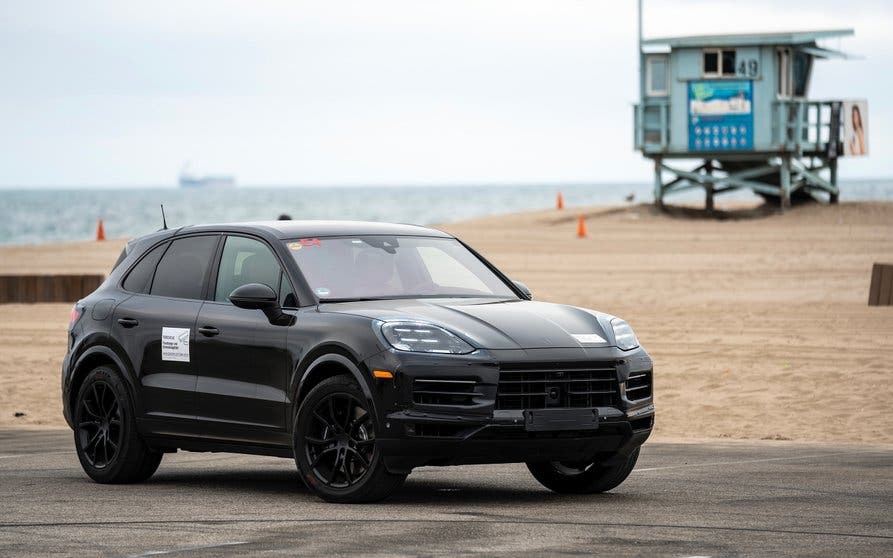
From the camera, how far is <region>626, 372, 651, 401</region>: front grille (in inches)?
386

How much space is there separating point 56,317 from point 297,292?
692 inches

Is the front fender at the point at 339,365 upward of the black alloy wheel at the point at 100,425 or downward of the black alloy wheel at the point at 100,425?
upward

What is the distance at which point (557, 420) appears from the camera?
9398mm

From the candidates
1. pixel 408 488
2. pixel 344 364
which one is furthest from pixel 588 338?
pixel 408 488

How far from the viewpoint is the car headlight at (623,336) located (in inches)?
391

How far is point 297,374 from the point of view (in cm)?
990

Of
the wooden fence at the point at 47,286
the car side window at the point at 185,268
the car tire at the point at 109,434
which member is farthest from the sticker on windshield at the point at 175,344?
the wooden fence at the point at 47,286

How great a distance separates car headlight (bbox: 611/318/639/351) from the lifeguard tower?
128 feet

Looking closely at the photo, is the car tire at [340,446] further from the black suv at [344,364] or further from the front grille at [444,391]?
the front grille at [444,391]

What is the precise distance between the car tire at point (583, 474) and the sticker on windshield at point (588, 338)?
0.81 meters

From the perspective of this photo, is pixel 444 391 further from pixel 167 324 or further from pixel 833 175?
pixel 833 175

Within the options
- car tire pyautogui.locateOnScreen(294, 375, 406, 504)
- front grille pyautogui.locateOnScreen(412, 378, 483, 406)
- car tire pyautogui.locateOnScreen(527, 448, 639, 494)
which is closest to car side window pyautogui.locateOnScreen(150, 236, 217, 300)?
car tire pyautogui.locateOnScreen(294, 375, 406, 504)

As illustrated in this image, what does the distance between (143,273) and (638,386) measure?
3.56 metres

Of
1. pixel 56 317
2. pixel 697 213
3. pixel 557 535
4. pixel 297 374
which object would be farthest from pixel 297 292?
pixel 697 213
